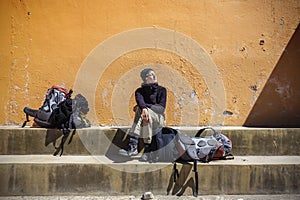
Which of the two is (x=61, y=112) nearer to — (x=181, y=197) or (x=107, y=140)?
(x=107, y=140)

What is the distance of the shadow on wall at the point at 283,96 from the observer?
582 cm

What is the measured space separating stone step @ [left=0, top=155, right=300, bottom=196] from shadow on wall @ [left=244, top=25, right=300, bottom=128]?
1.56 m

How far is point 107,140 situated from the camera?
200 inches

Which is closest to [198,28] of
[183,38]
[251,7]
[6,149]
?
[183,38]

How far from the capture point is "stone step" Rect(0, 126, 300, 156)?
493 cm

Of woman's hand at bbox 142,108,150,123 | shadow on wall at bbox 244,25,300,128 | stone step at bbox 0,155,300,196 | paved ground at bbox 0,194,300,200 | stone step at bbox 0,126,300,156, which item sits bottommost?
paved ground at bbox 0,194,300,200

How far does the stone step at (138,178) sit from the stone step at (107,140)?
602 millimetres

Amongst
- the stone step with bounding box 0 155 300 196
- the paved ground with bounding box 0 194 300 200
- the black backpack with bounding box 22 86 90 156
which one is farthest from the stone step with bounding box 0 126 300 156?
the paved ground with bounding box 0 194 300 200

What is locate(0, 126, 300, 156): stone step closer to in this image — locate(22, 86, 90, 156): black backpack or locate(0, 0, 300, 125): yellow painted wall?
locate(22, 86, 90, 156): black backpack

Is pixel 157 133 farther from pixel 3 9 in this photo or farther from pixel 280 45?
pixel 3 9

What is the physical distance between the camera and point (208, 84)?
19.4 feet

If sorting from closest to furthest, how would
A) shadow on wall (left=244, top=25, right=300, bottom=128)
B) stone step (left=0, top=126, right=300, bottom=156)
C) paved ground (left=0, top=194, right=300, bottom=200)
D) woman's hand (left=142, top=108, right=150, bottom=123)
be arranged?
paved ground (left=0, top=194, right=300, bottom=200) → woman's hand (left=142, top=108, right=150, bottom=123) → stone step (left=0, top=126, right=300, bottom=156) → shadow on wall (left=244, top=25, right=300, bottom=128)

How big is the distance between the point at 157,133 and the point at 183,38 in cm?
205

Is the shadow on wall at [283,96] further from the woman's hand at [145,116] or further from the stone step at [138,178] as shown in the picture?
the woman's hand at [145,116]
